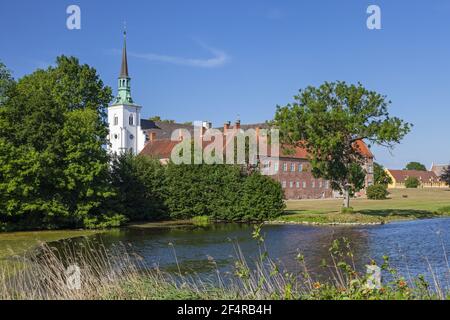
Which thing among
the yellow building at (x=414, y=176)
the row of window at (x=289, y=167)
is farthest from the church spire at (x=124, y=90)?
the yellow building at (x=414, y=176)

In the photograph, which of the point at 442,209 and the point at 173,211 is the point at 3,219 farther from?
the point at 442,209

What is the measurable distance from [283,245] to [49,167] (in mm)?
19402

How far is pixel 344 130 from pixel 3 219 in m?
28.3

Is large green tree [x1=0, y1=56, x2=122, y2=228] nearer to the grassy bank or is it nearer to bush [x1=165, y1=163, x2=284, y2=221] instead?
the grassy bank

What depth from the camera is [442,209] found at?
52.4 metres

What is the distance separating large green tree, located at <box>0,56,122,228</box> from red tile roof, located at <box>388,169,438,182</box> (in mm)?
135407

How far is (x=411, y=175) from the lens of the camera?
168 m

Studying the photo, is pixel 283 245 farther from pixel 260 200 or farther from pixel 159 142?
pixel 159 142

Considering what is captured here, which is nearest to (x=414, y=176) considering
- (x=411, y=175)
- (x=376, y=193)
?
(x=411, y=175)

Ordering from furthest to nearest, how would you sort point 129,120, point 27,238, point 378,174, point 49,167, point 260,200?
1. point 378,174
2. point 129,120
3. point 260,200
4. point 49,167
5. point 27,238

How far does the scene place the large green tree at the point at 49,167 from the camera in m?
36.8

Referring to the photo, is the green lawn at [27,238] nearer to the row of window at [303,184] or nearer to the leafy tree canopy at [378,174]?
the row of window at [303,184]

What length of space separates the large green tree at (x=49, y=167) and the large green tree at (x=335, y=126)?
16713 millimetres
